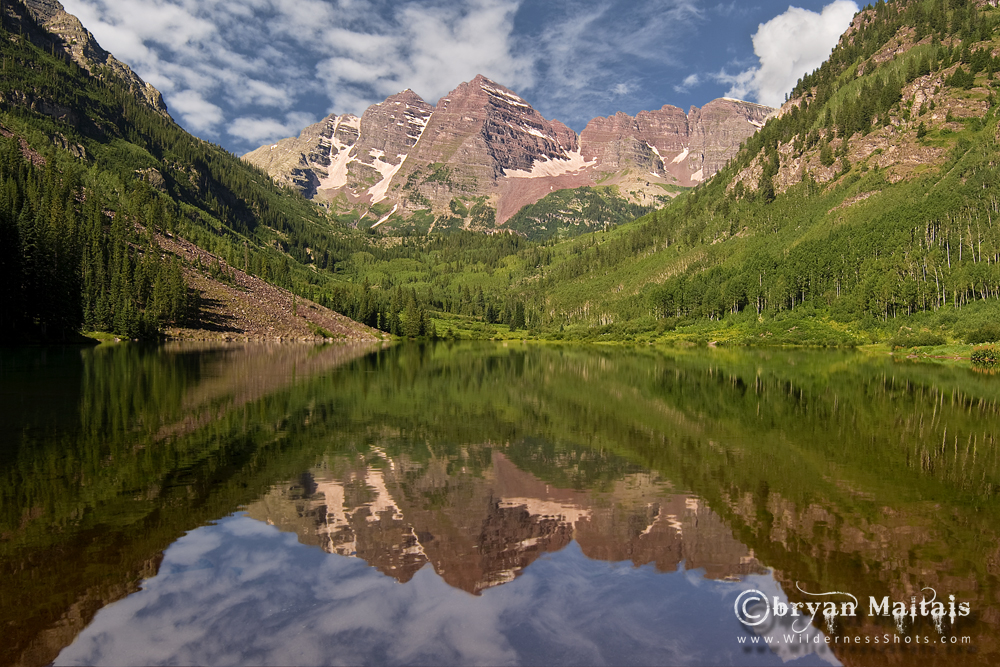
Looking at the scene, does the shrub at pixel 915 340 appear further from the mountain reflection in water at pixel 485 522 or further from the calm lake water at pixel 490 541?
the mountain reflection in water at pixel 485 522

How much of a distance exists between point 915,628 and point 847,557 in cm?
280

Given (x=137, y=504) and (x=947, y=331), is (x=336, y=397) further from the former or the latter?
(x=947, y=331)

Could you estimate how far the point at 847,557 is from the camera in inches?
524

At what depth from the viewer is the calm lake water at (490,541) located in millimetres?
10117

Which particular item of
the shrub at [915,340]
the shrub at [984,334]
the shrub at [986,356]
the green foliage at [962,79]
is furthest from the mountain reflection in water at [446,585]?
the green foliage at [962,79]

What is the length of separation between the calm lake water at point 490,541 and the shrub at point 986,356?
73.1 metres

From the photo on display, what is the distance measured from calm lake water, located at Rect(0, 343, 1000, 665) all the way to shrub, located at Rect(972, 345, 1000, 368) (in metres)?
73.1

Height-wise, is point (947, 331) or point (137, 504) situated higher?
point (947, 331)

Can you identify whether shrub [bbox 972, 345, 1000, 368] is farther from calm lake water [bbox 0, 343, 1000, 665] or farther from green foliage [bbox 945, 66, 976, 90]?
green foliage [bbox 945, 66, 976, 90]

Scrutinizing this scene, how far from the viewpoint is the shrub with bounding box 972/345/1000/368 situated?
8586 centimetres

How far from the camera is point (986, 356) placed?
89375 mm

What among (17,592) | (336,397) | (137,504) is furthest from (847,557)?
(336,397)

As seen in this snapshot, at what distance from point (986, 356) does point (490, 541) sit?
10994 centimetres

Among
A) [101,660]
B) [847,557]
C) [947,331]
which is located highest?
[947,331]
